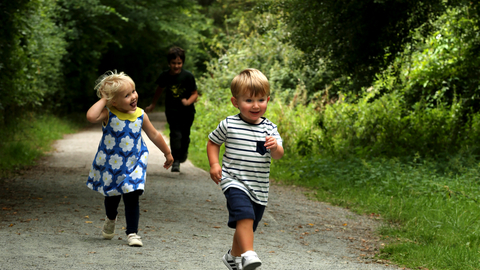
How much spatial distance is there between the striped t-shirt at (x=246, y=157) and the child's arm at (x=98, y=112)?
1.17 metres

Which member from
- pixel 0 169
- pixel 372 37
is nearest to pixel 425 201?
pixel 372 37

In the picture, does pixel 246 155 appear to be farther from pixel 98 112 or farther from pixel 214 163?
pixel 98 112

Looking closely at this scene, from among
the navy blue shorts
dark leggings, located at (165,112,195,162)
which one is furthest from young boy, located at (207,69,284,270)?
dark leggings, located at (165,112,195,162)

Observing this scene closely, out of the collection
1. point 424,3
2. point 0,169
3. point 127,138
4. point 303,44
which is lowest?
point 0,169

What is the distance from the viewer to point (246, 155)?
12.2ft

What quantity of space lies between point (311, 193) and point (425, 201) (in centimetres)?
199

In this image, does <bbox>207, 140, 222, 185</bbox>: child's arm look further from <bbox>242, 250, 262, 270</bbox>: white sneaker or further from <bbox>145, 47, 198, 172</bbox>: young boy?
<bbox>145, 47, 198, 172</bbox>: young boy

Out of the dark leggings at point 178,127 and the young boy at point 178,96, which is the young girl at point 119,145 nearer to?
the young boy at point 178,96

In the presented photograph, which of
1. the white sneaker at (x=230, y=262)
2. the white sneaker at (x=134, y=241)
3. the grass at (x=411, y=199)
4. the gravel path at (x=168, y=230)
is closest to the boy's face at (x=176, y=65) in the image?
the gravel path at (x=168, y=230)

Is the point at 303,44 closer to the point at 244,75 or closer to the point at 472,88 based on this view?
the point at 472,88

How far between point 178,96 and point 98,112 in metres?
4.74

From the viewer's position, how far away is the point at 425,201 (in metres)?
7.32

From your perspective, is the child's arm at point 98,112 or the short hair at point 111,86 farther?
the short hair at point 111,86

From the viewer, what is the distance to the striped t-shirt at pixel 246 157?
3.73 m
